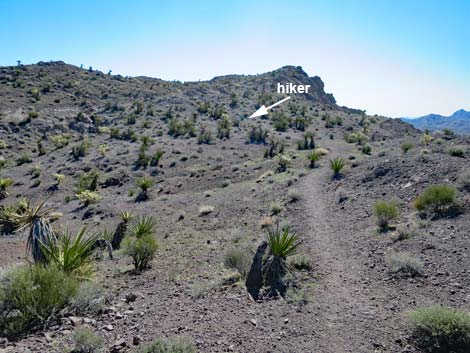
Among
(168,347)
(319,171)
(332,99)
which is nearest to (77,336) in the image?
(168,347)

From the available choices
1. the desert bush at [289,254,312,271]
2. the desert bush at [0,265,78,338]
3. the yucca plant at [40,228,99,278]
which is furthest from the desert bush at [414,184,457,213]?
the desert bush at [0,265,78,338]

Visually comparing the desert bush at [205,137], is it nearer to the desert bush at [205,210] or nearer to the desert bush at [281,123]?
the desert bush at [281,123]

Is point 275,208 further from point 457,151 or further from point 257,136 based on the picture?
point 257,136

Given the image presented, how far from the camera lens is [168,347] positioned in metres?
5.01

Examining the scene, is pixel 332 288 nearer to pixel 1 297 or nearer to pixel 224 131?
A: pixel 1 297

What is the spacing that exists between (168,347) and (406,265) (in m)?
5.77

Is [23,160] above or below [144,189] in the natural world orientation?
above

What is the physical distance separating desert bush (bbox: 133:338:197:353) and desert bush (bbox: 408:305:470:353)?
11.6 ft

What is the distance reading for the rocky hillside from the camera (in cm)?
594

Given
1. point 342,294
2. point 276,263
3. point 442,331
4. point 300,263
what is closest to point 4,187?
point 276,263

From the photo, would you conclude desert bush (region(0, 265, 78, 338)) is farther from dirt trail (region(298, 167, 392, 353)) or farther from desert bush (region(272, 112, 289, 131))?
desert bush (region(272, 112, 289, 131))

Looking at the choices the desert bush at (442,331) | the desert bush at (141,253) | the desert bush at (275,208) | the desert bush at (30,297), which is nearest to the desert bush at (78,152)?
the desert bush at (275,208)

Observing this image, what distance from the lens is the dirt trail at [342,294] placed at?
5.66 m

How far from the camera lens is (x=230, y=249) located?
1016 cm
